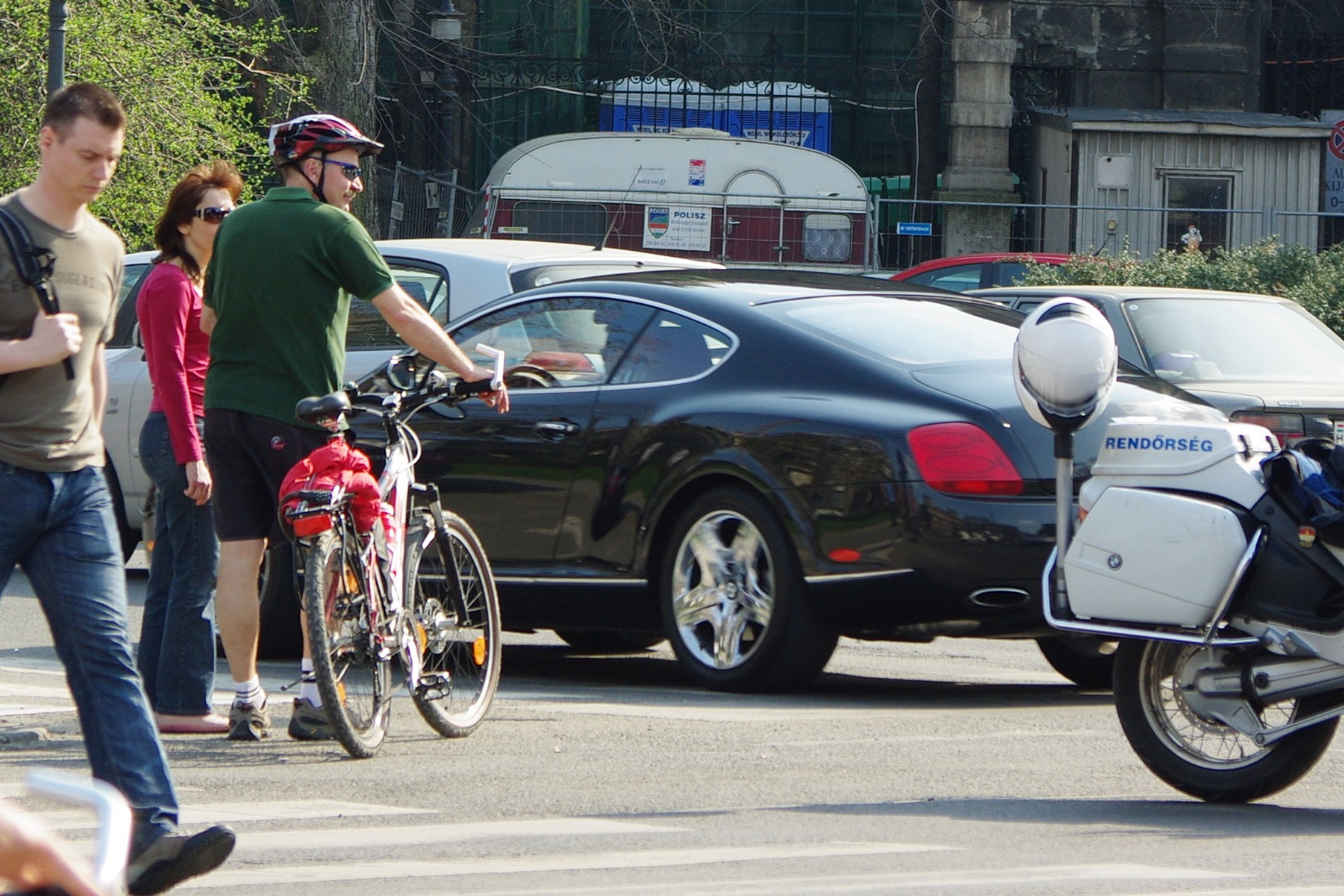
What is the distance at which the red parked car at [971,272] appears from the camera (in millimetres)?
20141

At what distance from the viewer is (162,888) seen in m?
4.54

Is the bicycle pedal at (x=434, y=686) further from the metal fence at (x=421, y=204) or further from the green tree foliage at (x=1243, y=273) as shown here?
the metal fence at (x=421, y=204)

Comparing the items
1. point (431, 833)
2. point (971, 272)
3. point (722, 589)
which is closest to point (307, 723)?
point (431, 833)

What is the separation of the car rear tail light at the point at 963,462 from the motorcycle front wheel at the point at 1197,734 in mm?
1431

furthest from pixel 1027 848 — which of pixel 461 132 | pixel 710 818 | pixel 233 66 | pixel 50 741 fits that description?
pixel 461 132

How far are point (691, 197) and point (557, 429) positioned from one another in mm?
16379

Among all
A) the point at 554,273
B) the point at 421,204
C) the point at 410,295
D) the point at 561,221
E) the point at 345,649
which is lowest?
the point at 345,649

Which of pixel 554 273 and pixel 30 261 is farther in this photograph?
pixel 554 273

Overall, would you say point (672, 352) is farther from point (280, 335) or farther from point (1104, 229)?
point (1104, 229)

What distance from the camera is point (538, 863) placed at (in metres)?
5.03

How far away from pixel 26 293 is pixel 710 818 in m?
2.07

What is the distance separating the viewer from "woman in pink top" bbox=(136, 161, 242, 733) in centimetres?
711

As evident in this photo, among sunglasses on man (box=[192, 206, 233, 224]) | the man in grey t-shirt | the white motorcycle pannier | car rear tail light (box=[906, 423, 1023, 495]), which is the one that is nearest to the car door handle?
car rear tail light (box=[906, 423, 1023, 495])

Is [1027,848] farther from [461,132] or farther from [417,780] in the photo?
[461,132]
